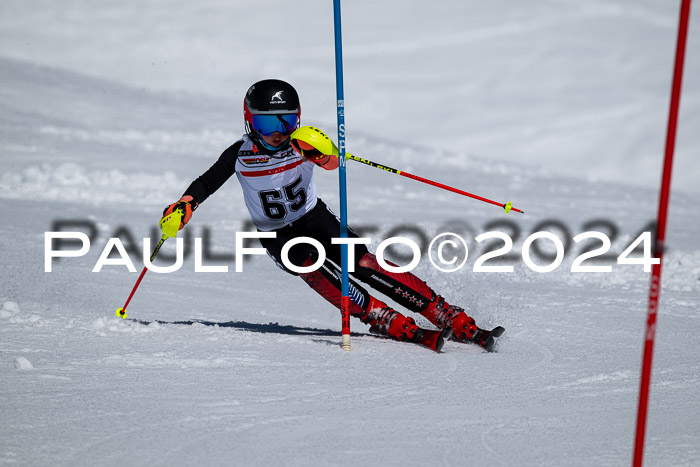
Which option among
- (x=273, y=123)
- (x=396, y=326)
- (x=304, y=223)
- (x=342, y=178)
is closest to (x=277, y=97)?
(x=273, y=123)

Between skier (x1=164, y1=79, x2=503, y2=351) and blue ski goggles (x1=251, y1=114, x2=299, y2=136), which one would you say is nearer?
blue ski goggles (x1=251, y1=114, x2=299, y2=136)

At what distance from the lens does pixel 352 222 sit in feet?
34.6

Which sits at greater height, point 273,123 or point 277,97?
point 277,97

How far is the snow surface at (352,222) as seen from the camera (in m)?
3.52

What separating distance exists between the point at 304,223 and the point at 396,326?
30.6 inches

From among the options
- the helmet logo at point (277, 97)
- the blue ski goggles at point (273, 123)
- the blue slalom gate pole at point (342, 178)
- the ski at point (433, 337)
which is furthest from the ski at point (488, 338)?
the helmet logo at point (277, 97)

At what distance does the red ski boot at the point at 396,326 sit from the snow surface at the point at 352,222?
83mm

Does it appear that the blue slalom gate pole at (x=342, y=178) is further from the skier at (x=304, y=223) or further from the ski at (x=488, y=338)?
the ski at (x=488, y=338)

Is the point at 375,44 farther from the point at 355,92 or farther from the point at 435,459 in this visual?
the point at 435,459

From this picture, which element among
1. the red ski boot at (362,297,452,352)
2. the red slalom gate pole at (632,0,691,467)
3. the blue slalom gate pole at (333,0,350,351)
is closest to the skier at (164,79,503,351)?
the red ski boot at (362,297,452,352)

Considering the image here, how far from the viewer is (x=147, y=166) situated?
14.2 metres

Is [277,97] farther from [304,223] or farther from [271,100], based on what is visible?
[304,223]

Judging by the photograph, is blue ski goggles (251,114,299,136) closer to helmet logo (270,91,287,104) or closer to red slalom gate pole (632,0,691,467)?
helmet logo (270,91,287,104)

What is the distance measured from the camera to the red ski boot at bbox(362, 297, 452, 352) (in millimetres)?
5020
